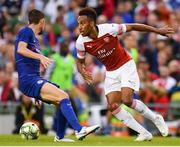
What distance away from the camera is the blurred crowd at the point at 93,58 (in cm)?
2295

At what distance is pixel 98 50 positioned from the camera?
16812 millimetres

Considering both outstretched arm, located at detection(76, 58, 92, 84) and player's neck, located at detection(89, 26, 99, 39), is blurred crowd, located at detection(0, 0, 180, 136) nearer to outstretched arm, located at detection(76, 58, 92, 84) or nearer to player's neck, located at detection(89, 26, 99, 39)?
outstretched arm, located at detection(76, 58, 92, 84)

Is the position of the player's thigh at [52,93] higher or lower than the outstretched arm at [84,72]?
lower

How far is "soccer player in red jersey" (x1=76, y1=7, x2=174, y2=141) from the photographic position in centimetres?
1662

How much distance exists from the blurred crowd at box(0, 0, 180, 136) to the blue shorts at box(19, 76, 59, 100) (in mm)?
5826

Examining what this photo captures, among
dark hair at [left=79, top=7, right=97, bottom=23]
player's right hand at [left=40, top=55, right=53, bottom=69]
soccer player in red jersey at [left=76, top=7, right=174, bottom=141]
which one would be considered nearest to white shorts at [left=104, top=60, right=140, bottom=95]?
soccer player in red jersey at [left=76, top=7, right=174, bottom=141]

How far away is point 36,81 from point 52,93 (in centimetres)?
40

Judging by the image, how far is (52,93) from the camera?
16.1 m

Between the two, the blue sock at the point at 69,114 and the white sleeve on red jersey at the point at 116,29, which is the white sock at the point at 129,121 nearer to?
the blue sock at the point at 69,114

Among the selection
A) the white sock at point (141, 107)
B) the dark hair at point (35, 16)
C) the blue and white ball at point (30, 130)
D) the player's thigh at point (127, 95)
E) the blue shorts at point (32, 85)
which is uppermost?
the dark hair at point (35, 16)

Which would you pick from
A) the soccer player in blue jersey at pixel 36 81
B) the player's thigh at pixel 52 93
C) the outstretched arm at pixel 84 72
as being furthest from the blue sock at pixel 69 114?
the outstretched arm at pixel 84 72

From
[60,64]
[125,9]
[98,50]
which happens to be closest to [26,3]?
[125,9]

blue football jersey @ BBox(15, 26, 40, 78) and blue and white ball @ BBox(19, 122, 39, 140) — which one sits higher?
blue football jersey @ BBox(15, 26, 40, 78)

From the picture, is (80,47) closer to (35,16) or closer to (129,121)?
(35,16)
